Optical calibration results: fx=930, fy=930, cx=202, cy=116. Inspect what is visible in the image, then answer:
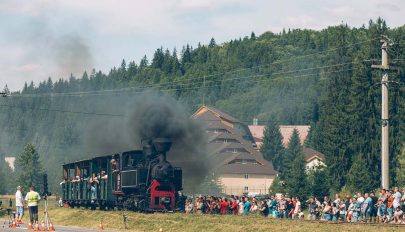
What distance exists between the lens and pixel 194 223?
1535 inches

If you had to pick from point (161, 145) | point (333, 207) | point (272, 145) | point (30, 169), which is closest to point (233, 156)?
point (30, 169)

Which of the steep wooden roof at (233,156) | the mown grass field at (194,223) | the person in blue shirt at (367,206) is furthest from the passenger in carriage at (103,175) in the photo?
the steep wooden roof at (233,156)

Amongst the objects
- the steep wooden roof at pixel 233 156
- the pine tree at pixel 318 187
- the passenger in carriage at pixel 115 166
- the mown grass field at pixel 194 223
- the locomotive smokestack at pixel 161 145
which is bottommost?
the mown grass field at pixel 194 223

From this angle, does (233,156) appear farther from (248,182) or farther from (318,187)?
(318,187)

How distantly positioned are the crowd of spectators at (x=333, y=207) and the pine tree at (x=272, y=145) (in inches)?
5531

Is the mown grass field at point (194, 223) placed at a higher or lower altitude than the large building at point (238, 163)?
lower

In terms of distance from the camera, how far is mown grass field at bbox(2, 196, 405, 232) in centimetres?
3400

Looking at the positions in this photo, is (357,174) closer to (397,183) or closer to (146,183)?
(397,183)

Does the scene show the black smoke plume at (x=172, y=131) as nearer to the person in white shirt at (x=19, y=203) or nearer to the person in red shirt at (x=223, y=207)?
the person in red shirt at (x=223, y=207)

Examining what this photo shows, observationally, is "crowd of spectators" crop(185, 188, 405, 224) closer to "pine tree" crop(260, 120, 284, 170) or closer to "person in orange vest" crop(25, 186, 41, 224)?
"person in orange vest" crop(25, 186, 41, 224)

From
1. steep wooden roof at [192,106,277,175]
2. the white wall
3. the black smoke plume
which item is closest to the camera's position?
the black smoke plume

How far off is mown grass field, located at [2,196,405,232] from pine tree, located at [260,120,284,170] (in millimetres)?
145704

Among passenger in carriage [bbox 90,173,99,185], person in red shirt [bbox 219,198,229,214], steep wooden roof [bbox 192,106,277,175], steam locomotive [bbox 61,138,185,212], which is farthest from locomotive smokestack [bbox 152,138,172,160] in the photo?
steep wooden roof [bbox 192,106,277,175]

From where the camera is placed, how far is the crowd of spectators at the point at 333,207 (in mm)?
38688
